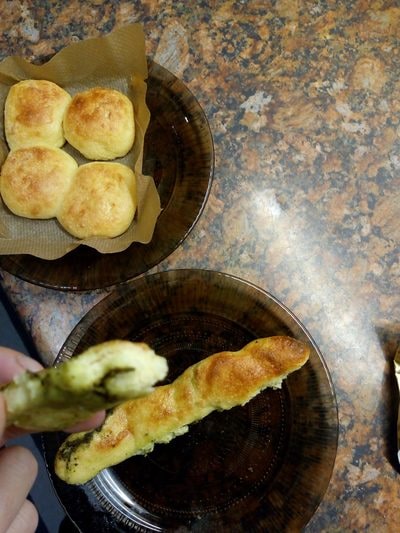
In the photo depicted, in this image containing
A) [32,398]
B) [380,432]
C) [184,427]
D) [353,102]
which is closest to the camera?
[32,398]

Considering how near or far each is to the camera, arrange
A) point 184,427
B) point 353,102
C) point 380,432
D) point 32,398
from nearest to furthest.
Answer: point 32,398, point 184,427, point 380,432, point 353,102

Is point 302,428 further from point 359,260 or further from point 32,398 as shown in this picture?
point 32,398

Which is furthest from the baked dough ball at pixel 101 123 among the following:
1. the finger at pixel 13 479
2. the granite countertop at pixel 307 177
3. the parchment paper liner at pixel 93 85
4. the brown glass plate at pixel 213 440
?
the finger at pixel 13 479

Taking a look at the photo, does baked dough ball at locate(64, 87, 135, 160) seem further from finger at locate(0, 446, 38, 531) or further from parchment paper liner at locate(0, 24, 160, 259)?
finger at locate(0, 446, 38, 531)

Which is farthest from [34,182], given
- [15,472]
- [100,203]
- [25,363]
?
[15,472]

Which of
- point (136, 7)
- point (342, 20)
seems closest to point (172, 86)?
point (136, 7)

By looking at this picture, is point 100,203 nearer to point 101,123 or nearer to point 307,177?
point 101,123
